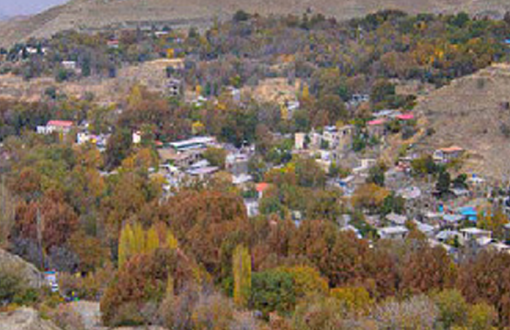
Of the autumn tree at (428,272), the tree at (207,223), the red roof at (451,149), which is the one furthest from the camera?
the red roof at (451,149)

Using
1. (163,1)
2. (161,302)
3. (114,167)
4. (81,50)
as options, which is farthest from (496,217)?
(163,1)

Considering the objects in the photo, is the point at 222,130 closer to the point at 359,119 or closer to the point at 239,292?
the point at 359,119

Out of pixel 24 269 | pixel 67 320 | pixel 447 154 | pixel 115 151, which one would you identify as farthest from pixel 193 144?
pixel 67 320

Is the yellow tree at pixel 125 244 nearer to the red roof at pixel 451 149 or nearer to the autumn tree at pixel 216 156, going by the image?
the autumn tree at pixel 216 156

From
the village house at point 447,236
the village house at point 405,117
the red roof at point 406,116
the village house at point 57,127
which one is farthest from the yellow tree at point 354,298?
the village house at point 57,127

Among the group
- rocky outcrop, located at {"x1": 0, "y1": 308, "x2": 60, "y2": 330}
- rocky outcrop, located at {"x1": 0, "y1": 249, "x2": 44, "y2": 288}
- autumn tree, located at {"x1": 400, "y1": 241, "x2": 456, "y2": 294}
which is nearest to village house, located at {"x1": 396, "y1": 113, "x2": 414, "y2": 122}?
autumn tree, located at {"x1": 400, "y1": 241, "x2": 456, "y2": 294}

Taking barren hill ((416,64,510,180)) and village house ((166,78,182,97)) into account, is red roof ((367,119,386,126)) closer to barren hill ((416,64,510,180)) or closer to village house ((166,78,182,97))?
barren hill ((416,64,510,180))
